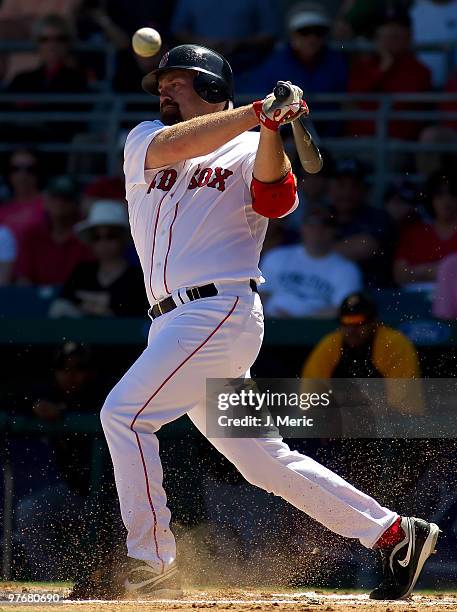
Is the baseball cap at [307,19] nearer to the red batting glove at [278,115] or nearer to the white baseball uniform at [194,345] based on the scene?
the white baseball uniform at [194,345]

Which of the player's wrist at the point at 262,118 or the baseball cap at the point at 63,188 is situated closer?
the player's wrist at the point at 262,118

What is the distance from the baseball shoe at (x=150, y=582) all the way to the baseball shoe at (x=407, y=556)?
755 mm

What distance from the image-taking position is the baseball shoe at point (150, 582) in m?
4.15

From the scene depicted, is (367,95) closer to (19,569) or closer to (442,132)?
(442,132)

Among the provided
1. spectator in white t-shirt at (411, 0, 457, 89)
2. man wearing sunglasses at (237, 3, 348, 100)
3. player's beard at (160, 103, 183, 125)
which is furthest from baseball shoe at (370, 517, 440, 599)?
spectator in white t-shirt at (411, 0, 457, 89)

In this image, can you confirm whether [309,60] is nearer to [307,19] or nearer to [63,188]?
[307,19]

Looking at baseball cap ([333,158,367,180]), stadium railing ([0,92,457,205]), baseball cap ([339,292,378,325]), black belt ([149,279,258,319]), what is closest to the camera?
black belt ([149,279,258,319])

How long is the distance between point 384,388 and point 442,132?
2.68 m

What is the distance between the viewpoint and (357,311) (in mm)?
6047

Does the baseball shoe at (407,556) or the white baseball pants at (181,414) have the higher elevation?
the white baseball pants at (181,414)

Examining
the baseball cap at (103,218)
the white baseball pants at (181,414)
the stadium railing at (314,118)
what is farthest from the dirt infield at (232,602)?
the stadium railing at (314,118)

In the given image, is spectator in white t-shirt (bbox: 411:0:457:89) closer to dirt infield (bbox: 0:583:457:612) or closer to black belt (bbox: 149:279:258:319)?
dirt infield (bbox: 0:583:457:612)

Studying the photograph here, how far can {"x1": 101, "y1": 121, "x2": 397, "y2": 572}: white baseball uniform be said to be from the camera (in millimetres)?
4121

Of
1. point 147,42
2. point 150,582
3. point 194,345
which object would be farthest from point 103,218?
point 150,582
